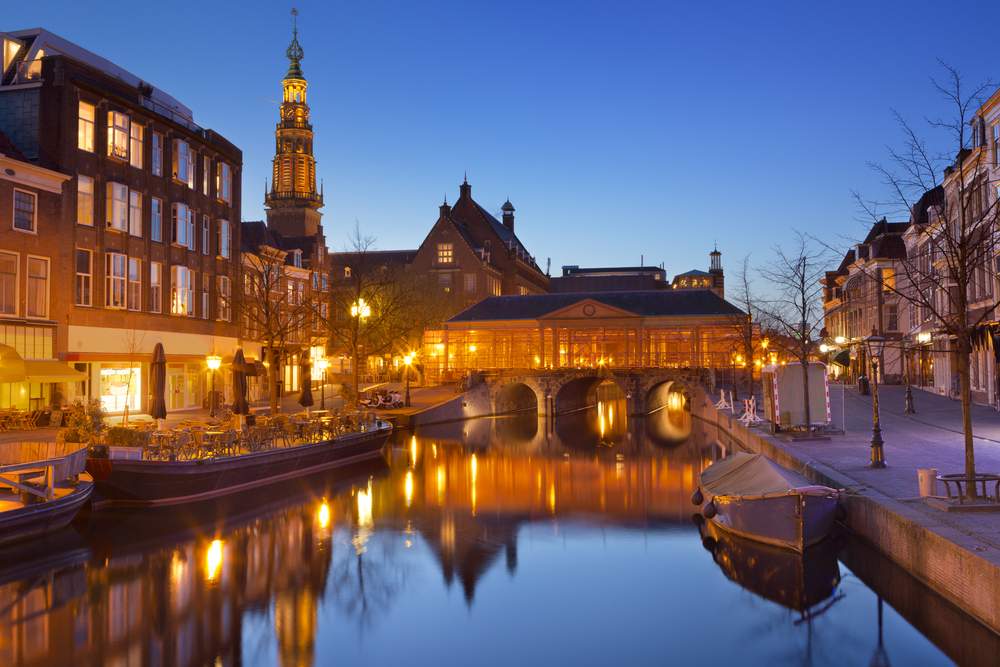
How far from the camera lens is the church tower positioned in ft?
303

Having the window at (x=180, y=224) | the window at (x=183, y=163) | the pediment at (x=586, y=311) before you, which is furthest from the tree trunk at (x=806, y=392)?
the pediment at (x=586, y=311)

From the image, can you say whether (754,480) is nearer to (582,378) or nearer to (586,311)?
(582,378)

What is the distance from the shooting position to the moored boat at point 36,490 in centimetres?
1942

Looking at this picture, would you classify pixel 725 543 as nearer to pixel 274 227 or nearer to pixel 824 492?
pixel 824 492

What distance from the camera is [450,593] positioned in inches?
699

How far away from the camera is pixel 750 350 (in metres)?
58.9

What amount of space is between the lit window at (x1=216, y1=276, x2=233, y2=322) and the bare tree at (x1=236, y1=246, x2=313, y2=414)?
26.8 inches

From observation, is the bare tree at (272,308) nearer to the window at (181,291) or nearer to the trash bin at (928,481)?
the window at (181,291)

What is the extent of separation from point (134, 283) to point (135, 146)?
6643 mm

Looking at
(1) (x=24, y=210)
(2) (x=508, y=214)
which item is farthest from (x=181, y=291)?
(2) (x=508, y=214)

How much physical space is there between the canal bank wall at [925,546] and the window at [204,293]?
3439cm

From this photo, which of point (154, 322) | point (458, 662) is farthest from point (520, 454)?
point (458, 662)

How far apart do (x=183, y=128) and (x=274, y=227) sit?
4912 cm

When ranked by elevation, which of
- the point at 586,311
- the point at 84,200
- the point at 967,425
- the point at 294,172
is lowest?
the point at 967,425
